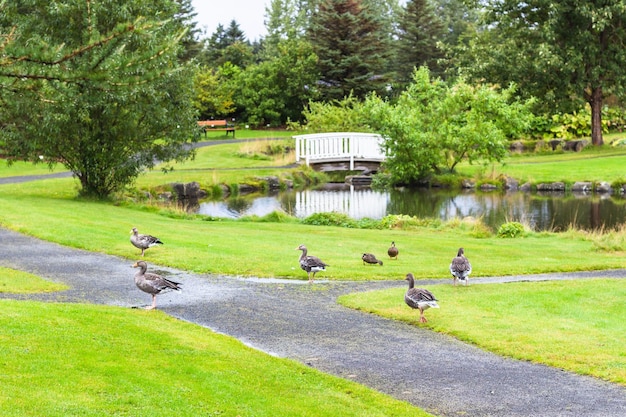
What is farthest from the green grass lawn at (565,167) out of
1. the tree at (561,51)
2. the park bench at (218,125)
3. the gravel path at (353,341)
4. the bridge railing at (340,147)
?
the park bench at (218,125)

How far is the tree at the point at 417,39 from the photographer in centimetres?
8869

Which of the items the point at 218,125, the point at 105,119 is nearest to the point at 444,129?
the point at 105,119

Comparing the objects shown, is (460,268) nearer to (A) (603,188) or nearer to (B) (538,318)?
(B) (538,318)

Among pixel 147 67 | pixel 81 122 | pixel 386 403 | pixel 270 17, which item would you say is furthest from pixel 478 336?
pixel 270 17

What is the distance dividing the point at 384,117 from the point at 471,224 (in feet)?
64.0

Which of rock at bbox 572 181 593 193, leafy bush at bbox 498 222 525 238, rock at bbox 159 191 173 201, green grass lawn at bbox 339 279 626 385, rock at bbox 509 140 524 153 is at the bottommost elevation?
green grass lawn at bbox 339 279 626 385

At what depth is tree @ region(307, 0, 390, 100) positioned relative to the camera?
7994 cm

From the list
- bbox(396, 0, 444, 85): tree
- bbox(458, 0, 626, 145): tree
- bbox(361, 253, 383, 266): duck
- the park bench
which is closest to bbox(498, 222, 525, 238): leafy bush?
bbox(361, 253, 383, 266): duck

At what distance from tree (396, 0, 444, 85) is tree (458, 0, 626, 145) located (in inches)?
1062

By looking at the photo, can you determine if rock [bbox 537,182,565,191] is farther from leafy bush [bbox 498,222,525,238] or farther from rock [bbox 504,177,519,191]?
leafy bush [bbox 498,222,525,238]

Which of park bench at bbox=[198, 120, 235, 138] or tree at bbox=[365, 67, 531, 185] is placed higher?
park bench at bbox=[198, 120, 235, 138]

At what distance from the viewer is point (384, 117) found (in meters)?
52.0

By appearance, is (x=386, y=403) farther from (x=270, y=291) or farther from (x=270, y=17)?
(x=270, y=17)

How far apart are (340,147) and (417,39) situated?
119ft
